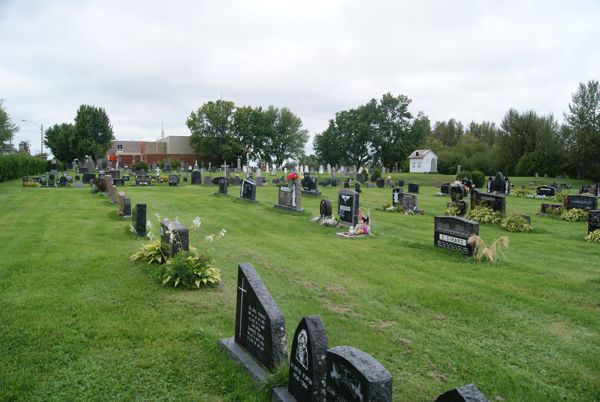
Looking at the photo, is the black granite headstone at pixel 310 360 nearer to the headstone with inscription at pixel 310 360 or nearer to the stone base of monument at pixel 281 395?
the headstone with inscription at pixel 310 360

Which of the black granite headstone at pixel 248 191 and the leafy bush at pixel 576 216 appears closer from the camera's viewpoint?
the leafy bush at pixel 576 216

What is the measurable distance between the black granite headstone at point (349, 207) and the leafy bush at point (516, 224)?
558 cm

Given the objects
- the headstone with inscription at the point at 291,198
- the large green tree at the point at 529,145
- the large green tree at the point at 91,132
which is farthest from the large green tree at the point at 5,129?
the large green tree at the point at 529,145

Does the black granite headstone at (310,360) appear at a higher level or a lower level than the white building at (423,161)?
lower

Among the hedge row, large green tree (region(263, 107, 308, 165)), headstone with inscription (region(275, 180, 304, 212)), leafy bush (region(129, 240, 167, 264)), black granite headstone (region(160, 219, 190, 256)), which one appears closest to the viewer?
black granite headstone (region(160, 219, 190, 256))

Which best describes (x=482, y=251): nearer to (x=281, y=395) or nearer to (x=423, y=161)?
(x=281, y=395)

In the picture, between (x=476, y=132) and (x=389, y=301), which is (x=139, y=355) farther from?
(x=476, y=132)

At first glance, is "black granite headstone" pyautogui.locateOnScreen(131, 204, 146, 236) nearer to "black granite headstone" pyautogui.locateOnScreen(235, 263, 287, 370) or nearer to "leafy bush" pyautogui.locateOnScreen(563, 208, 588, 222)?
"black granite headstone" pyautogui.locateOnScreen(235, 263, 287, 370)

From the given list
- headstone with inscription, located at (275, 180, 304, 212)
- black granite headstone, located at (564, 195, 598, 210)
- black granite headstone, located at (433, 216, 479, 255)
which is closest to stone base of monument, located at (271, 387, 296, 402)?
black granite headstone, located at (433, 216, 479, 255)

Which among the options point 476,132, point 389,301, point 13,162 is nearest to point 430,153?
point 476,132

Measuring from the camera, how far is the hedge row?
1415 inches

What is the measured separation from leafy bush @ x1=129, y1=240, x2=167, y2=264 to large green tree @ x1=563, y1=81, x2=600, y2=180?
189 ft

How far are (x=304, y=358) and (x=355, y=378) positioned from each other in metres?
0.81

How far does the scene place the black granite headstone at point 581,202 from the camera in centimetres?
2058
